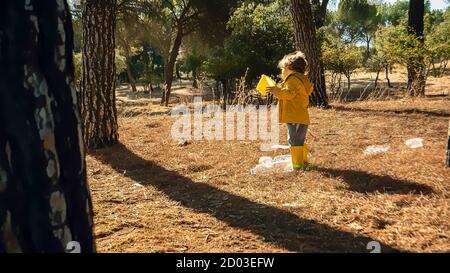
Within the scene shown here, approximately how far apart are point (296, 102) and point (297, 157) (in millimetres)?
670

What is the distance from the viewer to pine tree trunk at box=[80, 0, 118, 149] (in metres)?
6.07

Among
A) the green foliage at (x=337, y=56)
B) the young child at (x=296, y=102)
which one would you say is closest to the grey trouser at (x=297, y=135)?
the young child at (x=296, y=102)

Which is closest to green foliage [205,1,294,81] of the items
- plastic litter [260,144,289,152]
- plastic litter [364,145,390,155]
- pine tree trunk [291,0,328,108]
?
pine tree trunk [291,0,328,108]

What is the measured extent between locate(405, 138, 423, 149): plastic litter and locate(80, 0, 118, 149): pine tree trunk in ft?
14.5

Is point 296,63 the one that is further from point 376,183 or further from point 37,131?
point 37,131

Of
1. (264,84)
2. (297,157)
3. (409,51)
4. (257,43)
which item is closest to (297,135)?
(297,157)

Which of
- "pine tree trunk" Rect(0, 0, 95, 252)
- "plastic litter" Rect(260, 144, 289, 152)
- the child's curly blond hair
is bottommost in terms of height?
"plastic litter" Rect(260, 144, 289, 152)

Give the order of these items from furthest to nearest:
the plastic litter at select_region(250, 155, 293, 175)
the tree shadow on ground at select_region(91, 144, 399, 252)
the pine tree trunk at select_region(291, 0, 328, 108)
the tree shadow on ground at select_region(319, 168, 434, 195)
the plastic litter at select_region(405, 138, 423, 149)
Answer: the pine tree trunk at select_region(291, 0, 328, 108)
the plastic litter at select_region(405, 138, 423, 149)
the plastic litter at select_region(250, 155, 293, 175)
the tree shadow on ground at select_region(319, 168, 434, 195)
the tree shadow on ground at select_region(91, 144, 399, 252)

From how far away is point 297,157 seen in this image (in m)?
4.78

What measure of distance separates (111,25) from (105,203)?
334cm

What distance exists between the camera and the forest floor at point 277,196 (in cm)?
290

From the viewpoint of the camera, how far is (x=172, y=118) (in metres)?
8.61

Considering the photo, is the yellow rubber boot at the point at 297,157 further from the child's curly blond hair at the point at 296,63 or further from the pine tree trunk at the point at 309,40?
the pine tree trunk at the point at 309,40

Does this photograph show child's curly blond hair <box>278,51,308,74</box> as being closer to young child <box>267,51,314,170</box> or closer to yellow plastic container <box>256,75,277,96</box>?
young child <box>267,51,314,170</box>
